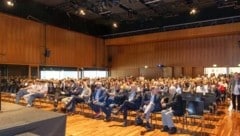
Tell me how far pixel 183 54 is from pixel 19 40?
12.8 m

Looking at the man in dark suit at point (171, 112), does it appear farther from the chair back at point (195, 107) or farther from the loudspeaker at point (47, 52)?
the loudspeaker at point (47, 52)

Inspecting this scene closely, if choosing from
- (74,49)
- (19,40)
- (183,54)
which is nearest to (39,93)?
(19,40)

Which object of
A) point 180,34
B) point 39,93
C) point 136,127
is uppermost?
point 180,34

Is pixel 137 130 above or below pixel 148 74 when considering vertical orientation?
below

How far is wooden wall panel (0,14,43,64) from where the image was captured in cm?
1479

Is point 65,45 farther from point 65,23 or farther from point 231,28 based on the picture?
point 231,28

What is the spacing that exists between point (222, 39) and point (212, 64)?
2064 mm

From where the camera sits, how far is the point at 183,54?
1933 cm

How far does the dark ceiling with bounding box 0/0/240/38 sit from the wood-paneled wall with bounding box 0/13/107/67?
1.96ft

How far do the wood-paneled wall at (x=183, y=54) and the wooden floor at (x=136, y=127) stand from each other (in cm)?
1082

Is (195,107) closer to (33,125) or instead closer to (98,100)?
(98,100)

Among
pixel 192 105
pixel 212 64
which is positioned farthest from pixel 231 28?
pixel 192 105

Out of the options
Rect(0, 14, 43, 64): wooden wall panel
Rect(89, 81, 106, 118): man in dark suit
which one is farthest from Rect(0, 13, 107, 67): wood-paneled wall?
Rect(89, 81, 106, 118): man in dark suit

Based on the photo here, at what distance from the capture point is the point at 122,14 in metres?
19.3
